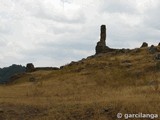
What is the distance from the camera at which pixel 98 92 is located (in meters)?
24.0

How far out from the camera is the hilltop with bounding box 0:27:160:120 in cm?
1596

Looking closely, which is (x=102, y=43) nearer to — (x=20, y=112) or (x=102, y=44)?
(x=102, y=44)

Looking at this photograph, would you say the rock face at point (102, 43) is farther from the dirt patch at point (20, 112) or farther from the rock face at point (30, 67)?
the dirt patch at point (20, 112)

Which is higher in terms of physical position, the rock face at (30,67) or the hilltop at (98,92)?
the rock face at (30,67)

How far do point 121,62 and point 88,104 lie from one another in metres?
26.0

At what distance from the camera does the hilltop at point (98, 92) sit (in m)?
16.0

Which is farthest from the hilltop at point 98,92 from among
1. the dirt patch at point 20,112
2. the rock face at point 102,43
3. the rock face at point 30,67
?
the rock face at point 30,67

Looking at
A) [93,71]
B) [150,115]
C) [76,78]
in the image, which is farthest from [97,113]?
[93,71]

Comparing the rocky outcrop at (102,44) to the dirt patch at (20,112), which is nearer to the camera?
the dirt patch at (20,112)

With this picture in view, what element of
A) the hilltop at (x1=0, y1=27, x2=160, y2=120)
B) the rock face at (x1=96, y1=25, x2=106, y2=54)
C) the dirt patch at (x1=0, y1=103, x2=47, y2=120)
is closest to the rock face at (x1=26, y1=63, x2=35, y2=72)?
the hilltop at (x1=0, y1=27, x2=160, y2=120)

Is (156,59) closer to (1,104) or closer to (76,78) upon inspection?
(76,78)

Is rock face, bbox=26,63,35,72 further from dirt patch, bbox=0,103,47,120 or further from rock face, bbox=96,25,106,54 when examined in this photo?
dirt patch, bbox=0,103,47,120

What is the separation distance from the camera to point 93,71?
41031mm

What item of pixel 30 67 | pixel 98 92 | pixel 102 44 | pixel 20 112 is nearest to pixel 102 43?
pixel 102 44
